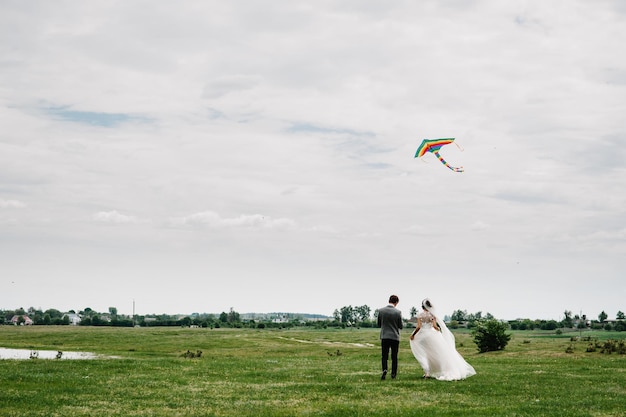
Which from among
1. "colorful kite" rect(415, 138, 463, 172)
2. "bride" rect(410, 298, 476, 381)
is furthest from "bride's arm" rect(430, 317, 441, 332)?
"colorful kite" rect(415, 138, 463, 172)

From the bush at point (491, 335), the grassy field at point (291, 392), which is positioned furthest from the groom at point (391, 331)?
the bush at point (491, 335)

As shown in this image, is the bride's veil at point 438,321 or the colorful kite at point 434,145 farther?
the colorful kite at point 434,145

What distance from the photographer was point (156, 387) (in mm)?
20344

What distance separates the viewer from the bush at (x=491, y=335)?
Answer: 5012 centimetres

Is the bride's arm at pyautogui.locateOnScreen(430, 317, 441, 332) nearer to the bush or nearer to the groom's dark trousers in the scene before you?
the groom's dark trousers

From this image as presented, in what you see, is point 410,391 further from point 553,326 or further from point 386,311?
point 553,326

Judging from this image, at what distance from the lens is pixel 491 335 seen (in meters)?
50.3

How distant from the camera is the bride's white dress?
23.3 metres

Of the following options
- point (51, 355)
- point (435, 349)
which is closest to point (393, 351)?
point (435, 349)

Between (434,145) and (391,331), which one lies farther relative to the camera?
(434,145)

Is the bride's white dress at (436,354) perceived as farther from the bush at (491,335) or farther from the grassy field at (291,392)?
the bush at (491,335)

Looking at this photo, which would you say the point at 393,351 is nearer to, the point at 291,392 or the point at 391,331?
the point at 391,331

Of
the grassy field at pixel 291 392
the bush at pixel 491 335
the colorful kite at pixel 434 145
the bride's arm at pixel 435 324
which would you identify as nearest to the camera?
the grassy field at pixel 291 392

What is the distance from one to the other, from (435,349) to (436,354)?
0.60 feet
